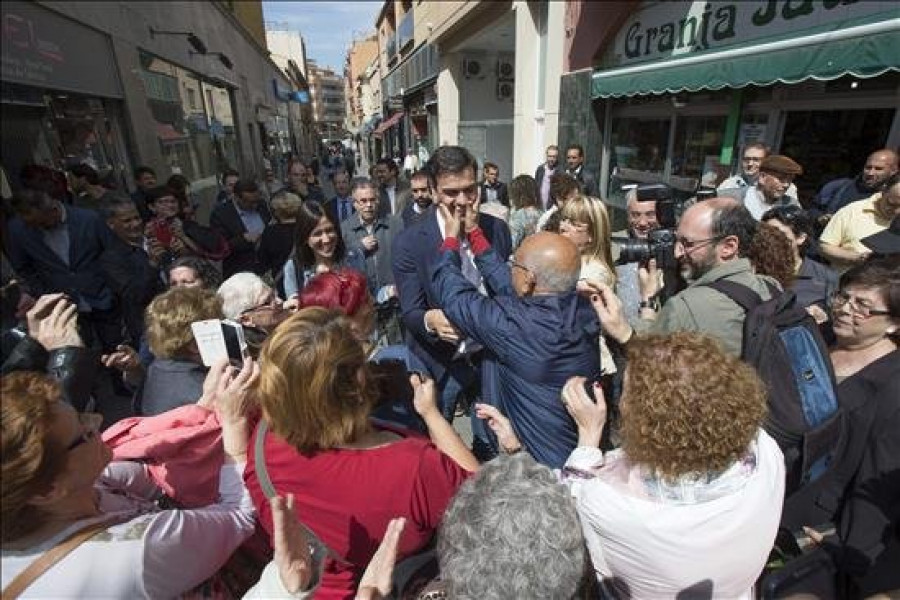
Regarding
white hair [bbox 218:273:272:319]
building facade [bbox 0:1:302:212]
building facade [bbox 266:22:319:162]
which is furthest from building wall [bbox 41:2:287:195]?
building facade [bbox 266:22:319:162]

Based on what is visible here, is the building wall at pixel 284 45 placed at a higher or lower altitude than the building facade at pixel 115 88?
higher

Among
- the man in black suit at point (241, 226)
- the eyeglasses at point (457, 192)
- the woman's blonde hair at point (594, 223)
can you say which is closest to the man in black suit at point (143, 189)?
the man in black suit at point (241, 226)

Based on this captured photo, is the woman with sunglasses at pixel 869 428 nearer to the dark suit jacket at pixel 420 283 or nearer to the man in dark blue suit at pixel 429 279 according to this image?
→ the man in dark blue suit at pixel 429 279

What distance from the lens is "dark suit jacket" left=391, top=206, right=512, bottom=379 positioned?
2.38 metres

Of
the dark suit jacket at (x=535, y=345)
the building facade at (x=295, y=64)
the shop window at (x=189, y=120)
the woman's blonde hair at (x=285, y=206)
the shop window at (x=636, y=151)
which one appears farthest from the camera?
the building facade at (x=295, y=64)

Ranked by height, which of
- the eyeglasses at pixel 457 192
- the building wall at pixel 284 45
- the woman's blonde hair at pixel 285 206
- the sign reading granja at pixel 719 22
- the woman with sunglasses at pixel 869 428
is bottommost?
the woman with sunglasses at pixel 869 428

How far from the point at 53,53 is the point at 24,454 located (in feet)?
22.5

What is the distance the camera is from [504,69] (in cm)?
1620

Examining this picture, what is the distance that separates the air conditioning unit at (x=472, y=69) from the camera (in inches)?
612

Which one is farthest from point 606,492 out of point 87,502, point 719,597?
point 87,502

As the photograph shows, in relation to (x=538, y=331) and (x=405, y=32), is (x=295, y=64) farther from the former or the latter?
(x=538, y=331)

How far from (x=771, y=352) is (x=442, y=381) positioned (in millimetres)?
1567

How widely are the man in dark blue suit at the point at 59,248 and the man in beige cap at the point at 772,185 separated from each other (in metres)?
5.07

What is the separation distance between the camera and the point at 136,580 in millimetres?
995
